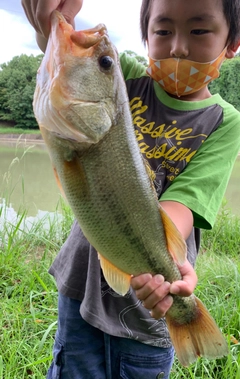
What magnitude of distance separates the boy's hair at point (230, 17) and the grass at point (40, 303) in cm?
189

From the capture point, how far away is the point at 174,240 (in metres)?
1.25

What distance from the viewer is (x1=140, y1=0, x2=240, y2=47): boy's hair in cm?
154

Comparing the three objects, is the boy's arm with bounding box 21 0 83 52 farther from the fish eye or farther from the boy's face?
the boy's face

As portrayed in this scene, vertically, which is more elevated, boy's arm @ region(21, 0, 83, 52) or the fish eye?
boy's arm @ region(21, 0, 83, 52)

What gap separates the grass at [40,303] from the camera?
88.9 inches

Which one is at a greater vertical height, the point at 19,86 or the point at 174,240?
the point at 19,86

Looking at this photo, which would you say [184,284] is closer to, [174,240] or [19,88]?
[174,240]

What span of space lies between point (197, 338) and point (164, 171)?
2.36ft

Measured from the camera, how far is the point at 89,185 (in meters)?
1.09

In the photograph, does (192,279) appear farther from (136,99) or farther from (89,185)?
(136,99)

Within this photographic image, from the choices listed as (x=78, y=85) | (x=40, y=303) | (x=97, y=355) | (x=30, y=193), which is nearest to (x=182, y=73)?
(x=78, y=85)

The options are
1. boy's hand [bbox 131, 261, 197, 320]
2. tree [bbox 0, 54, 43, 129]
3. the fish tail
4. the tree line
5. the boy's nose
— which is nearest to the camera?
boy's hand [bbox 131, 261, 197, 320]

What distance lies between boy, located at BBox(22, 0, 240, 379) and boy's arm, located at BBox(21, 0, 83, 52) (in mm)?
520

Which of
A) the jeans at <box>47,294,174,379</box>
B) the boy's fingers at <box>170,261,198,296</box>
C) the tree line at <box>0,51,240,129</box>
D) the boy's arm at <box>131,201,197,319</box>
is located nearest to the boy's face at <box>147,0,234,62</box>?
the boy's arm at <box>131,201,197,319</box>
